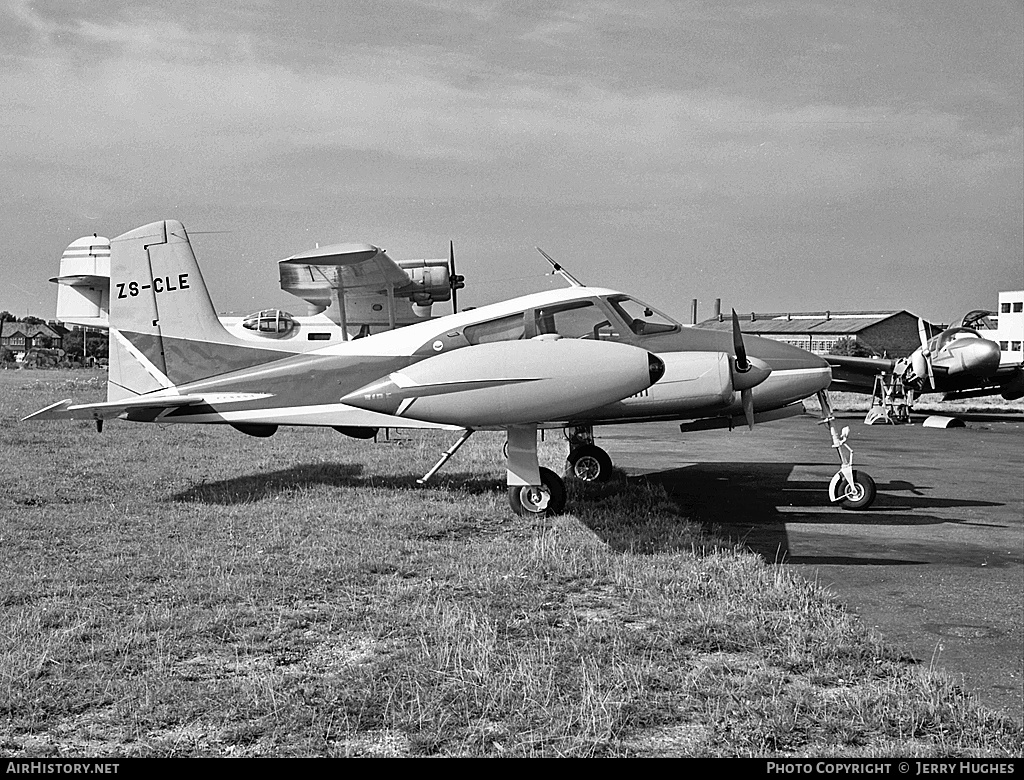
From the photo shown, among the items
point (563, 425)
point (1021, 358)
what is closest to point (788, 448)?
point (563, 425)

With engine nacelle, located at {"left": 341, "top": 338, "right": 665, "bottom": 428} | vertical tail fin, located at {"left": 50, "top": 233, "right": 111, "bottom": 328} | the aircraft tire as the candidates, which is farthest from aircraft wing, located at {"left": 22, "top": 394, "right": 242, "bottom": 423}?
vertical tail fin, located at {"left": 50, "top": 233, "right": 111, "bottom": 328}

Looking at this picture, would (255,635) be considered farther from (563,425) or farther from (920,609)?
(563,425)

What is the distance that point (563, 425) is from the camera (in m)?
9.88

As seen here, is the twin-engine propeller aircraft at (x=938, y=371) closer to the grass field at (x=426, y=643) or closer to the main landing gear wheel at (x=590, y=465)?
the main landing gear wheel at (x=590, y=465)

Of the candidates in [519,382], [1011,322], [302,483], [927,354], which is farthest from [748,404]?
[1011,322]

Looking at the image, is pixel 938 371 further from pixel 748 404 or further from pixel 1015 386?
pixel 748 404

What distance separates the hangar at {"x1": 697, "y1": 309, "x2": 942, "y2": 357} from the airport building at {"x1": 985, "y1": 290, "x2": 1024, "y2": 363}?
12.6 m

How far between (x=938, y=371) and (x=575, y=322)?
21.3 meters

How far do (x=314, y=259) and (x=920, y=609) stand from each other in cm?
1055

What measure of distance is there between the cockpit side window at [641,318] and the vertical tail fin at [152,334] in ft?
15.1

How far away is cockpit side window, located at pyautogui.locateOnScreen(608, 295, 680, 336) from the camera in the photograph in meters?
10.1

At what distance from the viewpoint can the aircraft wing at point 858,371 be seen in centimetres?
2822

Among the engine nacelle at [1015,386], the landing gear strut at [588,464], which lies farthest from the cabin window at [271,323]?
the engine nacelle at [1015,386]

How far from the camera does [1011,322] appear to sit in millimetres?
81438
